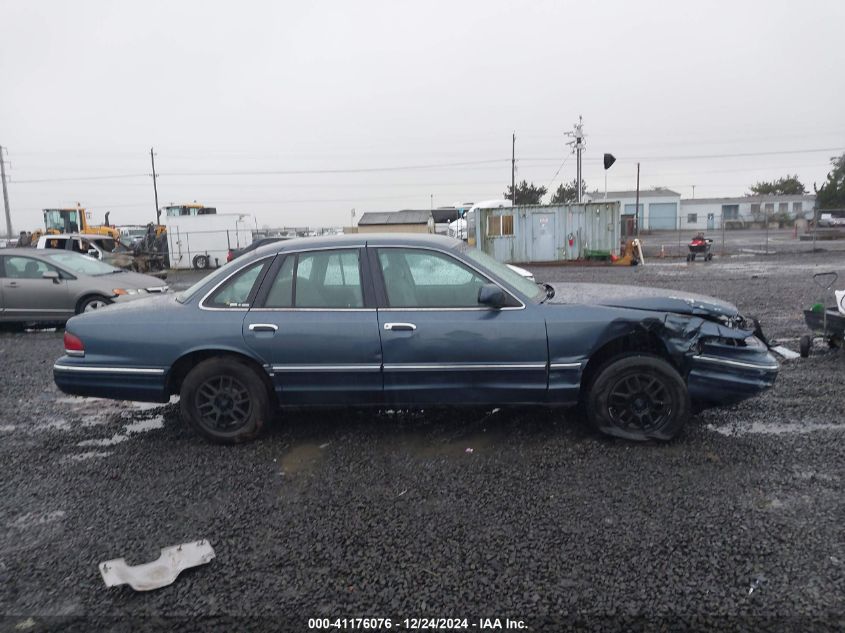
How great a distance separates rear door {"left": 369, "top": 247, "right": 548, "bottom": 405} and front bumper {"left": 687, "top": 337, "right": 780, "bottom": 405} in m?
1.12

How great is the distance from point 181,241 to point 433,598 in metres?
28.2

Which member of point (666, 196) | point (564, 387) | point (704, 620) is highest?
point (666, 196)

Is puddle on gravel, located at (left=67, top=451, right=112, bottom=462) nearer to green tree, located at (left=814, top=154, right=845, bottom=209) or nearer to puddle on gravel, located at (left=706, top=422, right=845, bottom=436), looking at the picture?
puddle on gravel, located at (left=706, top=422, right=845, bottom=436)

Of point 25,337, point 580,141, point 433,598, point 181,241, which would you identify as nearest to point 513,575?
point 433,598

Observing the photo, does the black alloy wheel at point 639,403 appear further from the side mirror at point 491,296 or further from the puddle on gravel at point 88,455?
the puddle on gravel at point 88,455

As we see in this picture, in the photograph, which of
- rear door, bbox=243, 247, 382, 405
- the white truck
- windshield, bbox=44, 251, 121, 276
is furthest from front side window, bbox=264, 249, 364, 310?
the white truck

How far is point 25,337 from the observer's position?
10.4 metres

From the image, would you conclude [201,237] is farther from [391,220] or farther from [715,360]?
[715,360]

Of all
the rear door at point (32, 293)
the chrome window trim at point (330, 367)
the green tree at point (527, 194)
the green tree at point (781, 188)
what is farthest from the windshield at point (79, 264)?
the green tree at point (781, 188)

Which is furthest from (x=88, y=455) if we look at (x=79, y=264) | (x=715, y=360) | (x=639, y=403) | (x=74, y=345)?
(x=79, y=264)

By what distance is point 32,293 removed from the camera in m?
10.6

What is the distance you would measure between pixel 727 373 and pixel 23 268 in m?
10.8

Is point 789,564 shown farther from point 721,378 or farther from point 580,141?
point 580,141

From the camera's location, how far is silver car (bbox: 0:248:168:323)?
34.5 feet
